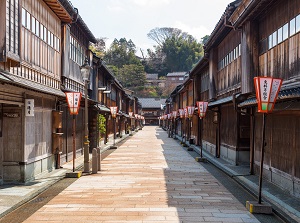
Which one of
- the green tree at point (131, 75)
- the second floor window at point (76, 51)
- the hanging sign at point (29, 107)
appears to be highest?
the green tree at point (131, 75)

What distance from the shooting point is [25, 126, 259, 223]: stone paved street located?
10242 mm

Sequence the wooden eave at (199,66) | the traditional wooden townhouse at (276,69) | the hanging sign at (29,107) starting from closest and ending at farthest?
the traditional wooden townhouse at (276,69) → the hanging sign at (29,107) → the wooden eave at (199,66)

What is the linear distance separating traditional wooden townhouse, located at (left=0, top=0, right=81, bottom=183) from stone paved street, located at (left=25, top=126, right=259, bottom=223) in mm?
2553

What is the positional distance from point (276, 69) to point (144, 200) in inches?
287

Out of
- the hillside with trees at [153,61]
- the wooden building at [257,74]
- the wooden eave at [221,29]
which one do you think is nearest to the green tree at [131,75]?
the hillside with trees at [153,61]

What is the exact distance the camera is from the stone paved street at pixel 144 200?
→ 33.6 feet

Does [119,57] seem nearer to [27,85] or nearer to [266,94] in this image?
[27,85]

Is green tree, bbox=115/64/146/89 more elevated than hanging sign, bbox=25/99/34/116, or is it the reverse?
green tree, bbox=115/64/146/89

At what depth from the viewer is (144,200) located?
1242 centimetres

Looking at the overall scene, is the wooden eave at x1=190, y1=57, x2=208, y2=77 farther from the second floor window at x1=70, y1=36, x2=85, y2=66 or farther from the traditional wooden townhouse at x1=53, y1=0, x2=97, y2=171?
the second floor window at x1=70, y1=36, x2=85, y2=66

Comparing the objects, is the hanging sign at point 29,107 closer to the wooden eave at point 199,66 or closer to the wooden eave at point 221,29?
the wooden eave at point 221,29

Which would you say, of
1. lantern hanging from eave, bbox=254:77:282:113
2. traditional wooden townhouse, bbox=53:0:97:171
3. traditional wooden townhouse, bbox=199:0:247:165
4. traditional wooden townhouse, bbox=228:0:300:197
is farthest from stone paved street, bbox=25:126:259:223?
traditional wooden townhouse, bbox=53:0:97:171

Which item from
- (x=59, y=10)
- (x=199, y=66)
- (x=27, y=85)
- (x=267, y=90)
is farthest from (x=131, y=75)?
(x=267, y=90)

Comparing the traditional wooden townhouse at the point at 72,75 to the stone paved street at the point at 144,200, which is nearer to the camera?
the stone paved street at the point at 144,200
